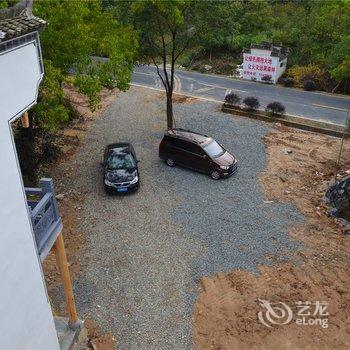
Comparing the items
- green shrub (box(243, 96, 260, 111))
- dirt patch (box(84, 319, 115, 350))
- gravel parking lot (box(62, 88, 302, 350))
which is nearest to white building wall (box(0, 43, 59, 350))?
dirt patch (box(84, 319, 115, 350))

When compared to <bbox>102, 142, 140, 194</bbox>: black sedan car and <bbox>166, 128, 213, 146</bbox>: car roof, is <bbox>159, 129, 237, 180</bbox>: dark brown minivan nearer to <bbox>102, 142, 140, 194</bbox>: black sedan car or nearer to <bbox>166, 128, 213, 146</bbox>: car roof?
<bbox>166, 128, 213, 146</bbox>: car roof

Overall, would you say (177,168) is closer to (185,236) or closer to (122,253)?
(185,236)

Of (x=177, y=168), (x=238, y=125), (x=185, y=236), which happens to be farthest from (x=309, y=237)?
(x=238, y=125)

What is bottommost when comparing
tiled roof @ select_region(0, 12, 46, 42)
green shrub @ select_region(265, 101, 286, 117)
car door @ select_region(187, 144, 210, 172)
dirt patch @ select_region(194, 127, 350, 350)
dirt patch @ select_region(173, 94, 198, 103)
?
dirt patch @ select_region(173, 94, 198, 103)

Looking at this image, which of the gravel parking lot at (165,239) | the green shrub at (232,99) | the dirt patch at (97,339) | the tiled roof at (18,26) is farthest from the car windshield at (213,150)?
the tiled roof at (18,26)

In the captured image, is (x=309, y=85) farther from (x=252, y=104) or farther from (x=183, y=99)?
(x=183, y=99)

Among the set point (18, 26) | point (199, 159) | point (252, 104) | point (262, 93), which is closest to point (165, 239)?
point (199, 159)

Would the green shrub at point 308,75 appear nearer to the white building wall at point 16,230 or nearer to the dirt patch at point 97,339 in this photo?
the dirt patch at point 97,339
